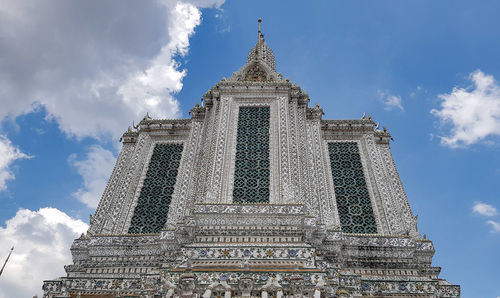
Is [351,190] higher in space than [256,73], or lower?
lower

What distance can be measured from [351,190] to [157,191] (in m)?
7.78

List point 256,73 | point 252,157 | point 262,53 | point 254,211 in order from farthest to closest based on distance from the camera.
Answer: point 262,53
point 256,73
point 252,157
point 254,211

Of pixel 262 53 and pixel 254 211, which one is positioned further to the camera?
pixel 262 53

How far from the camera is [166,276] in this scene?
10.4 m

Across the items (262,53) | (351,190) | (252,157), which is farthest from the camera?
(262,53)

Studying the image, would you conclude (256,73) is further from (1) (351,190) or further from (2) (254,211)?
(2) (254,211)

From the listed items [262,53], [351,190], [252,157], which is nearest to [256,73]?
[262,53]

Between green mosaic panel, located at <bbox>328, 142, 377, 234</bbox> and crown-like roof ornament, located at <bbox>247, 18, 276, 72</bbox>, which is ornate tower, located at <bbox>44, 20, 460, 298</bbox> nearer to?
green mosaic panel, located at <bbox>328, 142, 377, 234</bbox>

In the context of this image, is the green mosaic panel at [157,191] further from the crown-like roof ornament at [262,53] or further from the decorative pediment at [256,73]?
the crown-like roof ornament at [262,53]

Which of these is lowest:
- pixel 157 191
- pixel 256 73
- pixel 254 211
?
pixel 254 211

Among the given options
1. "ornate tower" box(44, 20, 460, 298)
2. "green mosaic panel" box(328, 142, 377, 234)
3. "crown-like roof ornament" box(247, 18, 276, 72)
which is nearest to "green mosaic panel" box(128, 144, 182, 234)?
Result: "ornate tower" box(44, 20, 460, 298)

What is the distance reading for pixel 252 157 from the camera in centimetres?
1590

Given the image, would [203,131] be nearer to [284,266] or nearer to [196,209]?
[196,209]

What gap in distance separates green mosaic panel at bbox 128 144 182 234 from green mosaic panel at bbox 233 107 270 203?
317cm
